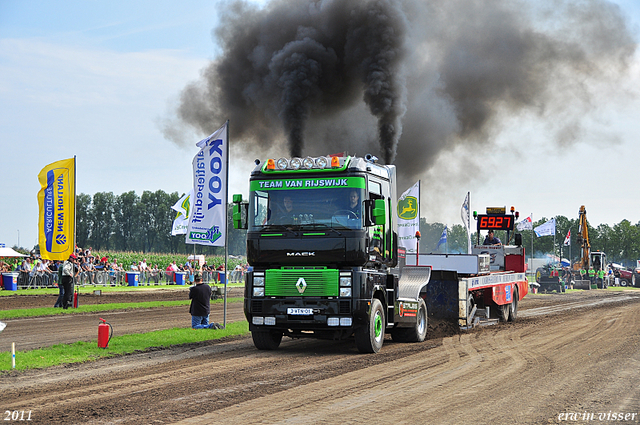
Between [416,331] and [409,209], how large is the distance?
12352 millimetres

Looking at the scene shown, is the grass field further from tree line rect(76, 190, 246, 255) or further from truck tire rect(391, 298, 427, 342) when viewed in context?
tree line rect(76, 190, 246, 255)

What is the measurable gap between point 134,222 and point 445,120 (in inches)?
4038

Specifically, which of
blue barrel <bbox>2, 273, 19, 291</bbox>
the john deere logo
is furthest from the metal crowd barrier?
the john deere logo

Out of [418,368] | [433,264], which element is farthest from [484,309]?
[418,368]

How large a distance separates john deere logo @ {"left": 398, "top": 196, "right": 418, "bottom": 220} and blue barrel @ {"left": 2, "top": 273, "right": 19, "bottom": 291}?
63.0 ft

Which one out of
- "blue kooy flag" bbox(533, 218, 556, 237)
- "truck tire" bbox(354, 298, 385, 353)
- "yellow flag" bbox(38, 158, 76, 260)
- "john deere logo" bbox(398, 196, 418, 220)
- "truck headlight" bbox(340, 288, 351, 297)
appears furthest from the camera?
"blue kooy flag" bbox(533, 218, 556, 237)

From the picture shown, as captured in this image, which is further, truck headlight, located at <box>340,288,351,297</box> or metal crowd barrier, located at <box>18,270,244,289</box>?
metal crowd barrier, located at <box>18,270,244,289</box>

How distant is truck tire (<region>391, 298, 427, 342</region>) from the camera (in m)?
13.4

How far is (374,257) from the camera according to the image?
11.5m

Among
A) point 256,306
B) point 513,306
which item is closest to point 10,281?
point 513,306

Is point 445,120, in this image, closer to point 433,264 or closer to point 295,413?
point 433,264

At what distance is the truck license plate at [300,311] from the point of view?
11.1 m

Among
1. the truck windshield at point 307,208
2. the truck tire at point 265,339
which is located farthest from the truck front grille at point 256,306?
the truck windshield at point 307,208

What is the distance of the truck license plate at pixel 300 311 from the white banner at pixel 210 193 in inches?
160
